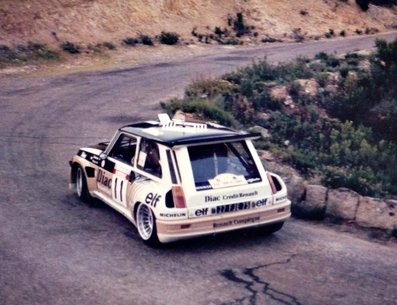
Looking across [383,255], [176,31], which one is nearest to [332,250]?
[383,255]

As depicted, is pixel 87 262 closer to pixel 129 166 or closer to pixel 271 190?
pixel 129 166

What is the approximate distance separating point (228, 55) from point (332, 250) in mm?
25036

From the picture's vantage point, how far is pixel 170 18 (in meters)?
39.0

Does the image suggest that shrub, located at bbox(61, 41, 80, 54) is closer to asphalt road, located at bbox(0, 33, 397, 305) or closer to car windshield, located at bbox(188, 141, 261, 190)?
asphalt road, located at bbox(0, 33, 397, 305)

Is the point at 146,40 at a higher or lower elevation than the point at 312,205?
lower

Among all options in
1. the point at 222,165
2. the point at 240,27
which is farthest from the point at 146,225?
the point at 240,27

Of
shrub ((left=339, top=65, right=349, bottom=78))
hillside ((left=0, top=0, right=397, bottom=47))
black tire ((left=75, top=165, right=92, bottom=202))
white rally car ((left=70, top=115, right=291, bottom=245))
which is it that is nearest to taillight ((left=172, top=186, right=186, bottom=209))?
white rally car ((left=70, top=115, right=291, bottom=245))

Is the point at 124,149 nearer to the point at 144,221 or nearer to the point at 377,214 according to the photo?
the point at 144,221

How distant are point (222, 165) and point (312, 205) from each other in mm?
2455

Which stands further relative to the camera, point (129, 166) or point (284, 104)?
point (284, 104)

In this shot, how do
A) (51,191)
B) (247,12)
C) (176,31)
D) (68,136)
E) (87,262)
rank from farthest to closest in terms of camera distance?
(247,12) < (176,31) < (68,136) < (51,191) < (87,262)

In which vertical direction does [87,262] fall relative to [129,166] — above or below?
below

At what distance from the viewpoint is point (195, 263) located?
8.59m

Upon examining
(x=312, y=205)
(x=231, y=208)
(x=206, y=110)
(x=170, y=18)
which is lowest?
(x=206, y=110)
